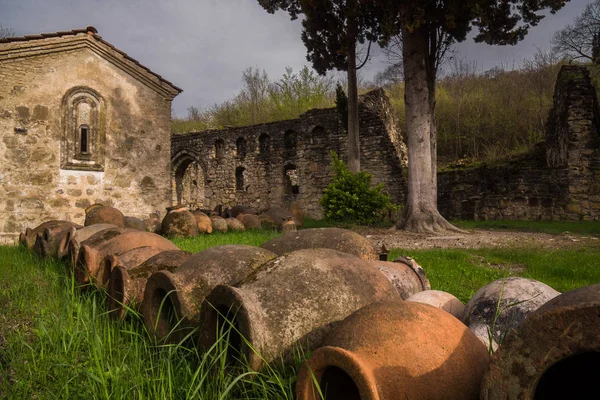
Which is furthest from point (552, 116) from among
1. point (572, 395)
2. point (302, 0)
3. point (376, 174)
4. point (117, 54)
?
point (572, 395)

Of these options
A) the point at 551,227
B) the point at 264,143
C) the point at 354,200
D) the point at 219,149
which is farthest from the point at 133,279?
the point at 219,149

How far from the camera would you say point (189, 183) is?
87.7 feet

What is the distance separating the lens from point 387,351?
1.72 metres

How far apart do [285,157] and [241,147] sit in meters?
3.03

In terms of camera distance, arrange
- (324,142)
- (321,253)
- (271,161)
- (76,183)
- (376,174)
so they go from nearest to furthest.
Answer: (321,253) < (76,183) < (376,174) < (324,142) < (271,161)

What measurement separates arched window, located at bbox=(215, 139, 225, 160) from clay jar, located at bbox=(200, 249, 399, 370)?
21171 millimetres

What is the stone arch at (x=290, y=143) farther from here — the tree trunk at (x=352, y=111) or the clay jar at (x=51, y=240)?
the clay jar at (x=51, y=240)

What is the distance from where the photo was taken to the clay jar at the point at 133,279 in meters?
3.46

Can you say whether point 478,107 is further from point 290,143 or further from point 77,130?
point 77,130

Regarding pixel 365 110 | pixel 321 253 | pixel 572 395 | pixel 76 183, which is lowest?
pixel 572 395

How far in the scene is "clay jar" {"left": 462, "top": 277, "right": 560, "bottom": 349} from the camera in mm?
2641

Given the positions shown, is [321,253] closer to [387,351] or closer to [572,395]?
[387,351]

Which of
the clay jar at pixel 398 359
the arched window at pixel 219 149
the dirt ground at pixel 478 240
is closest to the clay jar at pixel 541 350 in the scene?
the clay jar at pixel 398 359

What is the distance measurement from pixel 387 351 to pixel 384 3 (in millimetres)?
11399
